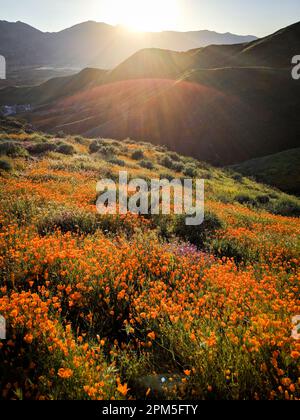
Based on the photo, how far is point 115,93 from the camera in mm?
94500

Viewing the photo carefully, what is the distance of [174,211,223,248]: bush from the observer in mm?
8930

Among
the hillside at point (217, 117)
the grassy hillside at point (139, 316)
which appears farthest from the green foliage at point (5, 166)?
the hillside at point (217, 117)

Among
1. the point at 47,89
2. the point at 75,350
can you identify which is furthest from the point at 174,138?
the point at 47,89

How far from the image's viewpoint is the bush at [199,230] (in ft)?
29.3

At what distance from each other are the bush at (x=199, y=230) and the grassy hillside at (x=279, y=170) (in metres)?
25.8

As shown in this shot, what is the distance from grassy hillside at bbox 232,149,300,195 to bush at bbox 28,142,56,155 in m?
23.8

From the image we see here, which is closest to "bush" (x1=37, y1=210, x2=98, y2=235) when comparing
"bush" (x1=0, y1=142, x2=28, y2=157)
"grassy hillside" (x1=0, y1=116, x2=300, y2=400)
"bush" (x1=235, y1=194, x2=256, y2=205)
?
"grassy hillside" (x1=0, y1=116, x2=300, y2=400)

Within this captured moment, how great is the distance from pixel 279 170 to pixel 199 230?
1313 inches

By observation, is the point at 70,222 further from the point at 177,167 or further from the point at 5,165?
the point at 177,167

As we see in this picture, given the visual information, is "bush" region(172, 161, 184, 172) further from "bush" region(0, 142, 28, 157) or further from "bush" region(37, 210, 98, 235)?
"bush" region(37, 210, 98, 235)

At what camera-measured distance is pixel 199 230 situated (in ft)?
A: 31.2

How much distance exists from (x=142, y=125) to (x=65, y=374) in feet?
207
